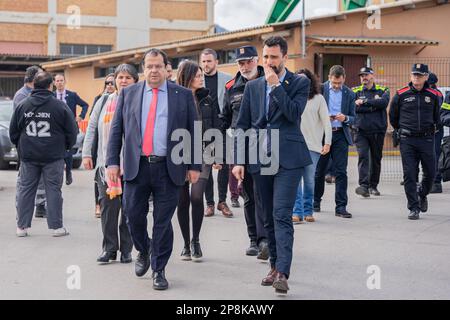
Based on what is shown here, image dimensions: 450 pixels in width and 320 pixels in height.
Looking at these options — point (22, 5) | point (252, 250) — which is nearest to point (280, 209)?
point (252, 250)

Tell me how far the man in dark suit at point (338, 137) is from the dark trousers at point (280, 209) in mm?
4289

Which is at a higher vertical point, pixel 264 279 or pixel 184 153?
pixel 184 153

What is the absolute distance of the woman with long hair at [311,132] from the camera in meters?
10.5

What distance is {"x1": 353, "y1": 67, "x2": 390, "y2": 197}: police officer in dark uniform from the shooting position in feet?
43.8

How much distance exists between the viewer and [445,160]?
11562 millimetres

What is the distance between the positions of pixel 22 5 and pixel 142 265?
4614cm

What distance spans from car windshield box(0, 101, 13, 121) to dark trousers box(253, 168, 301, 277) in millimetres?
13143

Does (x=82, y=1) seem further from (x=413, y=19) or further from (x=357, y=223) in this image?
(x=357, y=223)

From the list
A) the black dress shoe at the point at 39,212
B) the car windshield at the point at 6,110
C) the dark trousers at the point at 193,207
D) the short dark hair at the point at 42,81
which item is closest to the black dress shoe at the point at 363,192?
the black dress shoe at the point at 39,212

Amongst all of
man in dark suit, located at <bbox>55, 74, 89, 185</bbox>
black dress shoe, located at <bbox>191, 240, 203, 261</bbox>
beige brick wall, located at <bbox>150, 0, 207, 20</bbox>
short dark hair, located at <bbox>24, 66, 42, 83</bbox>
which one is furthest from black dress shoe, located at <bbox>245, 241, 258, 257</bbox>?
beige brick wall, located at <bbox>150, 0, 207, 20</bbox>

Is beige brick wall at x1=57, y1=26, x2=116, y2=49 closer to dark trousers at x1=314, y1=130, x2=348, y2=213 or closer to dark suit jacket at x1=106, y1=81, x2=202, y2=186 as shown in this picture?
dark trousers at x1=314, y1=130, x2=348, y2=213

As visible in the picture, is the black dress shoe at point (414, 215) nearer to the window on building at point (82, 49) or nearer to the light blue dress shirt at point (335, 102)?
the light blue dress shirt at point (335, 102)
